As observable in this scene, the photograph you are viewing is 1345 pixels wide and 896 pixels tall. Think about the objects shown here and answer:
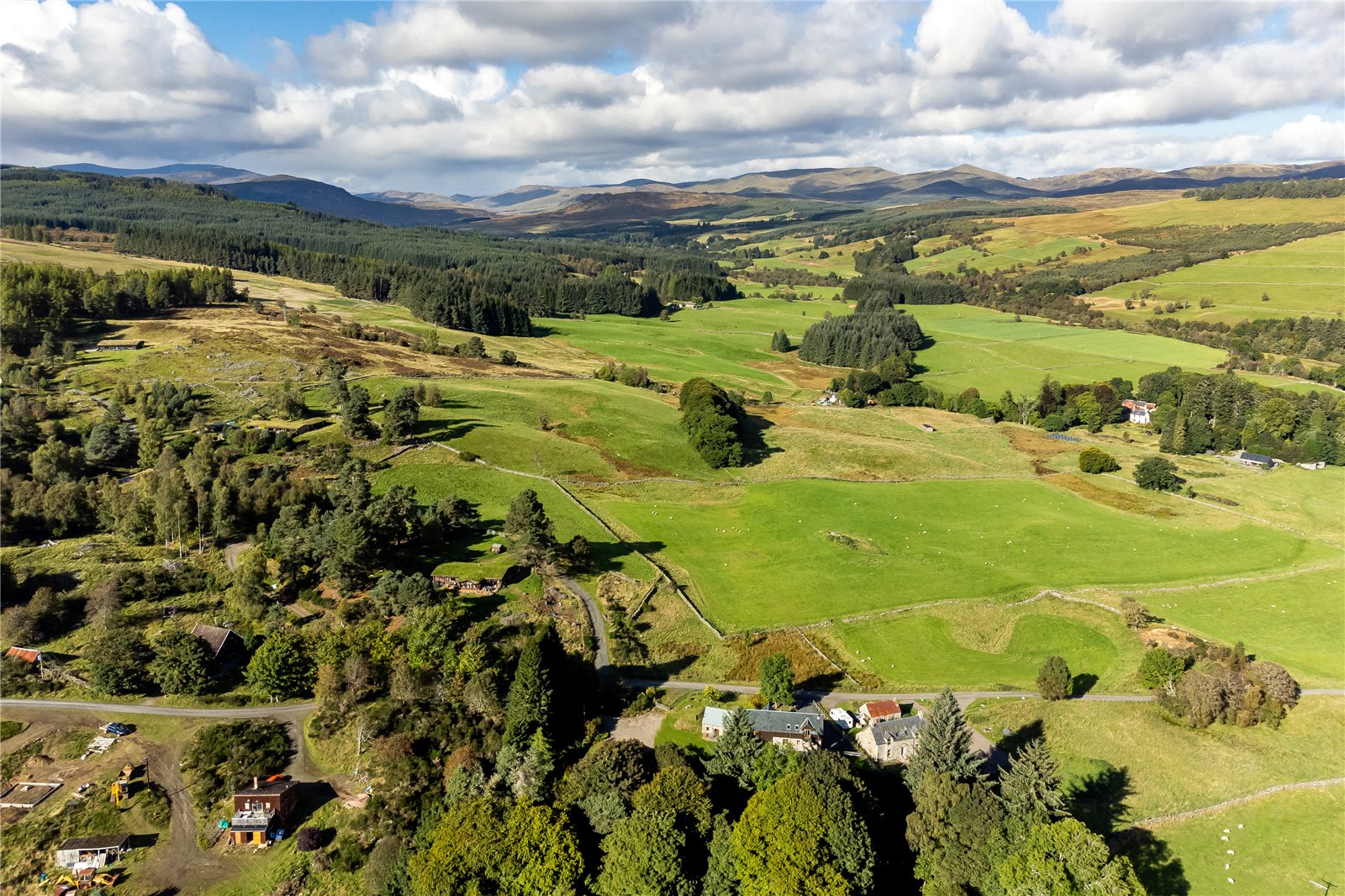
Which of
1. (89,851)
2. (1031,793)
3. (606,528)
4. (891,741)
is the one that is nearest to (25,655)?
(89,851)

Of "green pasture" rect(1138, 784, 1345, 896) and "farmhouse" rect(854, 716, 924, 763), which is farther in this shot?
"farmhouse" rect(854, 716, 924, 763)

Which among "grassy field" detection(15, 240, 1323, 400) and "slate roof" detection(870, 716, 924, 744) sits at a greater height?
Result: "grassy field" detection(15, 240, 1323, 400)

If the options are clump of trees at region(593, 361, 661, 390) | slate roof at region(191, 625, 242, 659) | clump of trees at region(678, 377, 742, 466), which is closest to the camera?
slate roof at region(191, 625, 242, 659)

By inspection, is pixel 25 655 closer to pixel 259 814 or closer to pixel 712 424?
pixel 259 814

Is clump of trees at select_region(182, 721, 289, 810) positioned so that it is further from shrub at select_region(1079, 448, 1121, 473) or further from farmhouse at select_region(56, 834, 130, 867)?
shrub at select_region(1079, 448, 1121, 473)

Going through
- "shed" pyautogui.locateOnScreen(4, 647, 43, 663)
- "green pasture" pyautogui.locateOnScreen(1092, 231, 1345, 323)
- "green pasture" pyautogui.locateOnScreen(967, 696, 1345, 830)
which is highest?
"green pasture" pyautogui.locateOnScreen(1092, 231, 1345, 323)

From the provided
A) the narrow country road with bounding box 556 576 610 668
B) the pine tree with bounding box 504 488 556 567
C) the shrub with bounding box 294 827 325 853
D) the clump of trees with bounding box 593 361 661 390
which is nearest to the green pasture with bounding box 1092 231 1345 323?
the clump of trees with bounding box 593 361 661 390

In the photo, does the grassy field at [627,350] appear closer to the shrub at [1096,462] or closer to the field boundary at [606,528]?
the field boundary at [606,528]

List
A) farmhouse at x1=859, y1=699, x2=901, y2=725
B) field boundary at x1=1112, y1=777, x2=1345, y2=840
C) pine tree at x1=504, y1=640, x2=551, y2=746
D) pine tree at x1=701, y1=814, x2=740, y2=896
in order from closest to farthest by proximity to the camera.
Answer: pine tree at x1=701, y1=814, x2=740, y2=896, field boundary at x1=1112, y1=777, x2=1345, y2=840, pine tree at x1=504, y1=640, x2=551, y2=746, farmhouse at x1=859, y1=699, x2=901, y2=725

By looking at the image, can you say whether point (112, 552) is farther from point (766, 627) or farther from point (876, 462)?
point (876, 462)

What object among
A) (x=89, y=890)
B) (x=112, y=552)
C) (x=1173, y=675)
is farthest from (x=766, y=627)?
(x=112, y=552)
